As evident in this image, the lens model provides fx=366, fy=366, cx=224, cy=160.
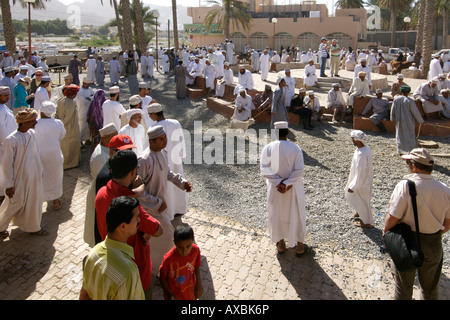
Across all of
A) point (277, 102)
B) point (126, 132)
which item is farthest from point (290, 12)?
point (126, 132)

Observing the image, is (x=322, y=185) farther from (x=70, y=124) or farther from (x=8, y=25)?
(x=8, y=25)

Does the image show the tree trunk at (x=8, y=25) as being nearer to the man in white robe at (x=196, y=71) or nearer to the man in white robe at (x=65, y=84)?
the man in white robe at (x=65, y=84)

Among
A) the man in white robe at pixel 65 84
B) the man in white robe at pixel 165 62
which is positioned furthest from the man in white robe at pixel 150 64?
the man in white robe at pixel 65 84

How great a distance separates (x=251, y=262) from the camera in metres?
4.10

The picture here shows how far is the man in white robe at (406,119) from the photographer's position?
7.20 metres

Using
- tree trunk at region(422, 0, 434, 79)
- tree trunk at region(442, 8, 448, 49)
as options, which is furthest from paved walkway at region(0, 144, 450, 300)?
tree trunk at region(442, 8, 448, 49)

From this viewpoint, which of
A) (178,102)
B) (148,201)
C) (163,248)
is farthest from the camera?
(178,102)

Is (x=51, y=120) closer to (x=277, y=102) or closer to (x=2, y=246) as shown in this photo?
(x=2, y=246)

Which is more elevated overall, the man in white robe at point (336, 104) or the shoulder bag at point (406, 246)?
the man in white robe at point (336, 104)

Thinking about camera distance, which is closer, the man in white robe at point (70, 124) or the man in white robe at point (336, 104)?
the man in white robe at point (70, 124)

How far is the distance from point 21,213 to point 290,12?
136 feet

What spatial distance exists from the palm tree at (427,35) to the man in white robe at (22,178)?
16.4 meters

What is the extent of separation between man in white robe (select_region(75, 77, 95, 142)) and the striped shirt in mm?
6650

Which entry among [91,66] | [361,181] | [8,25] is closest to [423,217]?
[361,181]
